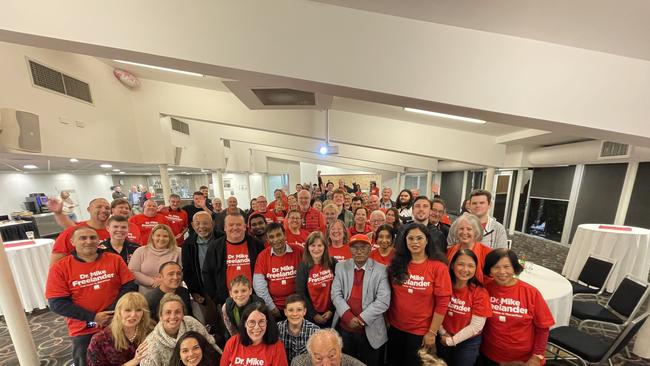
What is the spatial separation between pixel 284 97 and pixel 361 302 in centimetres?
261

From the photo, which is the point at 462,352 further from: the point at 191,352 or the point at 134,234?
the point at 134,234

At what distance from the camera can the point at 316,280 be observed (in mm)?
2027

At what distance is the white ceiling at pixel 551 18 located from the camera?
114 centimetres

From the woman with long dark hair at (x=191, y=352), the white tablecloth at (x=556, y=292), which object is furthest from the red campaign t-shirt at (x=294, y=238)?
the white tablecloth at (x=556, y=292)

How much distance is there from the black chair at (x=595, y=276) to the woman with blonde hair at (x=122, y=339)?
15.9 feet

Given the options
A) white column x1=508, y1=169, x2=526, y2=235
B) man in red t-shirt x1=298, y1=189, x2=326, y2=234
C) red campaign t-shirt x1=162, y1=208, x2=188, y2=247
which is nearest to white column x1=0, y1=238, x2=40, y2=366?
red campaign t-shirt x1=162, y1=208, x2=188, y2=247

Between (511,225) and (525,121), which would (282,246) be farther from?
(511,225)

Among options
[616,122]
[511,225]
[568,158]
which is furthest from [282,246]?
[511,225]

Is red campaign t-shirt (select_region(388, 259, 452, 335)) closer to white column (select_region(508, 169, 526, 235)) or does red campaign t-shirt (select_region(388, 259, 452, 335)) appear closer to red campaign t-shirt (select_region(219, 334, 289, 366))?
red campaign t-shirt (select_region(219, 334, 289, 366))

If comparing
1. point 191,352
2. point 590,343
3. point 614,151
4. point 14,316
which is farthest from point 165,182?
point 614,151

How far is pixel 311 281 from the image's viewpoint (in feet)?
6.65

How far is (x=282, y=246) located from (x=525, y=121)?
225 centimetres

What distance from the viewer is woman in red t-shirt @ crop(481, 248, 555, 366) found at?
5.37 feet

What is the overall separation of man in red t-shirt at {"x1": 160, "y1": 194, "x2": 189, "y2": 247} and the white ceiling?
4052mm
